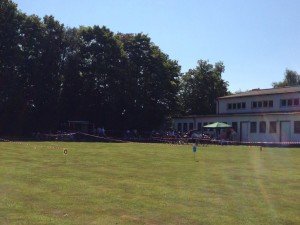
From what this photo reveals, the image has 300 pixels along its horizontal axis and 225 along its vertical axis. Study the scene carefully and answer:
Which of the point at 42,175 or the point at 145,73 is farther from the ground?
the point at 145,73

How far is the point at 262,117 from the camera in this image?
5497 cm

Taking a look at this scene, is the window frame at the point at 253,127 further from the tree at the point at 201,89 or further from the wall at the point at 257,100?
the tree at the point at 201,89

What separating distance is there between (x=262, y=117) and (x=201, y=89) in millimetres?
42049

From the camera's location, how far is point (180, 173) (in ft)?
56.6

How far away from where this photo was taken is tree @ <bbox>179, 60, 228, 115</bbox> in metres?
95.5

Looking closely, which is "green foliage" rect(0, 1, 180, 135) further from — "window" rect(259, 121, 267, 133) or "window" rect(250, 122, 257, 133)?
"window" rect(259, 121, 267, 133)

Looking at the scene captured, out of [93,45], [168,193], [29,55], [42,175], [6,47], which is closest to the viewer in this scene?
[168,193]

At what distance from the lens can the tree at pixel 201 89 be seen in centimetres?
9550

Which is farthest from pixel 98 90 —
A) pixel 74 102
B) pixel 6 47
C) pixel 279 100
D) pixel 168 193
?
pixel 168 193

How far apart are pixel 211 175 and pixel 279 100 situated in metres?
45.0

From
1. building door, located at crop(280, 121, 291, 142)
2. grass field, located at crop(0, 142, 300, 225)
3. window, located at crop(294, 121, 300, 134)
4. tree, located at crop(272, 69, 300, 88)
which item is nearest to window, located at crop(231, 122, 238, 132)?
building door, located at crop(280, 121, 291, 142)

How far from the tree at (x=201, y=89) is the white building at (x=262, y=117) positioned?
2424cm

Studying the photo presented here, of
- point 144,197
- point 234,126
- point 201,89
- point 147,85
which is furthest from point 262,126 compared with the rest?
point 144,197

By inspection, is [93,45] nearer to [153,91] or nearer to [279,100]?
[153,91]
